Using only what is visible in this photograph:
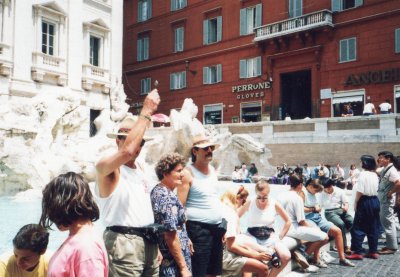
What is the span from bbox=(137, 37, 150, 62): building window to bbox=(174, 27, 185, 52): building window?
2973 millimetres

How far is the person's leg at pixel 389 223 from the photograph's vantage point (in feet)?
21.4

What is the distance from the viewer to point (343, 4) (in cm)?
2419

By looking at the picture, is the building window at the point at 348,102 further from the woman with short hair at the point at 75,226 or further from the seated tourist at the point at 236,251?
the woman with short hair at the point at 75,226

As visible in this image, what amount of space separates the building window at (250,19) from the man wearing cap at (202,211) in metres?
25.4

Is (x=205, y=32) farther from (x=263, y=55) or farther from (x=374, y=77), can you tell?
(x=374, y=77)

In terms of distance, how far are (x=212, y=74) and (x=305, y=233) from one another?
83.1 feet

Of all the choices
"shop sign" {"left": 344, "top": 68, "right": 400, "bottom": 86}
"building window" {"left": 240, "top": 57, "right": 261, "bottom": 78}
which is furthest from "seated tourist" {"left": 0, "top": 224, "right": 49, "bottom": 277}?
"building window" {"left": 240, "top": 57, "right": 261, "bottom": 78}

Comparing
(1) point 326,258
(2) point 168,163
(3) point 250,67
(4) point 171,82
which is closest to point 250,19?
(3) point 250,67

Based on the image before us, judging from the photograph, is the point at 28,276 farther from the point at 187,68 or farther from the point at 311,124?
the point at 187,68

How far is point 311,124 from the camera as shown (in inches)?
804

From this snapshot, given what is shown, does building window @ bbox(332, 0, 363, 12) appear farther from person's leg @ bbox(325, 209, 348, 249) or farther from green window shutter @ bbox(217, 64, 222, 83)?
person's leg @ bbox(325, 209, 348, 249)

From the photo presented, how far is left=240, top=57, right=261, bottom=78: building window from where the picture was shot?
90.8ft

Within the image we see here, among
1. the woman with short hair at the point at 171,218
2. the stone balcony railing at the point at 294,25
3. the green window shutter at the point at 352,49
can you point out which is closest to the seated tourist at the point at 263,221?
the woman with short hair at the point at 171,218

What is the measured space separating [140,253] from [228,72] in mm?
27080
